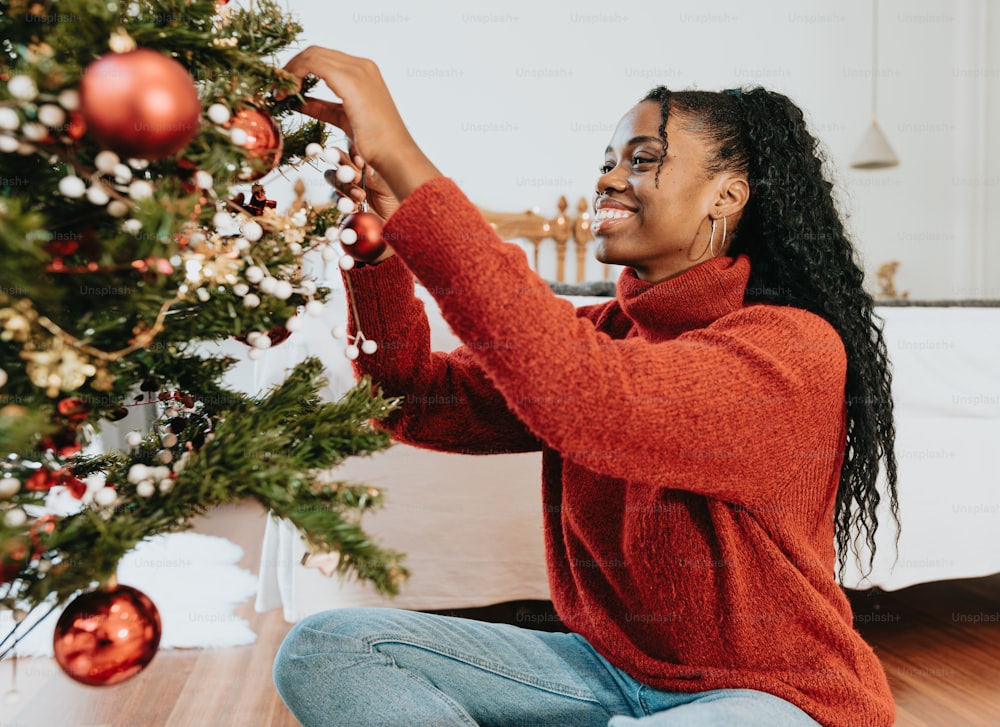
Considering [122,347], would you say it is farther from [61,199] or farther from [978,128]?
[978,128]

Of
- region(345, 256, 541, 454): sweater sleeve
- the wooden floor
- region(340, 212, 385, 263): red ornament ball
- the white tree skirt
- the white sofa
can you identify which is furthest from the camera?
the white tree skirt

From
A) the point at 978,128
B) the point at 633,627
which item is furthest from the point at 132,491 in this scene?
the point at 978,128

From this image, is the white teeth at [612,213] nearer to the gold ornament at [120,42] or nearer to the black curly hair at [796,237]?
the black curly hair at [796,237]

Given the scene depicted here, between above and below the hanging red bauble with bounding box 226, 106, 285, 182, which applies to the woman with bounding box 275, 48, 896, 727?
below

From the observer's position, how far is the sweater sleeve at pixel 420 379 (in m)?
0.86

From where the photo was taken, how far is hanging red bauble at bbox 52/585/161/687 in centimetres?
49

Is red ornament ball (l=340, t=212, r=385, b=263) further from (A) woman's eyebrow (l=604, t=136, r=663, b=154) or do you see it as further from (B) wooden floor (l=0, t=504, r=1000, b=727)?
(B) wooden floor (l=0, t=504, r=1000, b=727)

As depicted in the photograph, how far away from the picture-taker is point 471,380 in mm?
1021

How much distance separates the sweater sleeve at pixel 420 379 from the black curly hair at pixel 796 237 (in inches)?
14.1

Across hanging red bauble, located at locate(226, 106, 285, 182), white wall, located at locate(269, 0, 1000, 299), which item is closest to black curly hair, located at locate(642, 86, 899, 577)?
hanging red bauble, located at locate(226, 106, 285, 182)

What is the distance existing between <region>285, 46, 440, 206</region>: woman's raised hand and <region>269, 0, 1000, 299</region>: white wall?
330 centimetres

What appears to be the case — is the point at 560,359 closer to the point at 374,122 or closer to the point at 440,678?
the point at 374,122

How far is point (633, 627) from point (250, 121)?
2.32ft

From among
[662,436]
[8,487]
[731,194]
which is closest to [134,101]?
[8,487]
